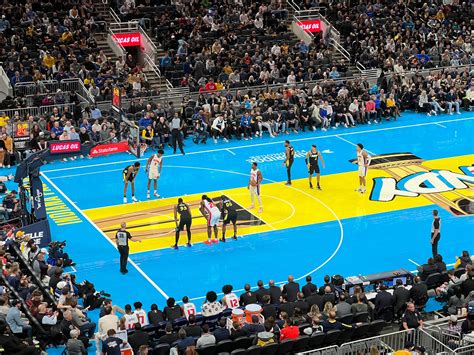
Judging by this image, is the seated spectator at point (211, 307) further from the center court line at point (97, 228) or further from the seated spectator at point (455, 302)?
the seated spectator at point (455, 302)

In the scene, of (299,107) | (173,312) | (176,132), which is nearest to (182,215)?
(173,312)

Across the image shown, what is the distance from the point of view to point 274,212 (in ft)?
116

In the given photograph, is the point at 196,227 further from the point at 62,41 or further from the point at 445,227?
the point at 62,41

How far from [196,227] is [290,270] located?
4.65m

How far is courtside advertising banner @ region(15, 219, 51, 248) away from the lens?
101 feet

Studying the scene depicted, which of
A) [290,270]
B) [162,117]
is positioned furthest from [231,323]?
[162,117]

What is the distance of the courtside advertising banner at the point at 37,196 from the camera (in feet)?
102

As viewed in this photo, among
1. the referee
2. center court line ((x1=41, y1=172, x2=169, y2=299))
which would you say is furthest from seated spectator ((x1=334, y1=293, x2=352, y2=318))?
the referee

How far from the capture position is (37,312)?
2503 cm

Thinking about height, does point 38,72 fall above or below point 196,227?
above

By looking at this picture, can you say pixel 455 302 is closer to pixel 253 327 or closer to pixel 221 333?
pixel 253 327

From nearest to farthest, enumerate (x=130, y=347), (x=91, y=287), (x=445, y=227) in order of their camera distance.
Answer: (x=130, y=347)
(x=91, y=287)
(x=445, y=227)

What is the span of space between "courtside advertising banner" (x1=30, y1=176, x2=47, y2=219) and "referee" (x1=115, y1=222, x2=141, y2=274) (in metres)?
3.12

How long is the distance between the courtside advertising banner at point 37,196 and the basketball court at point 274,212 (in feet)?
5.28
